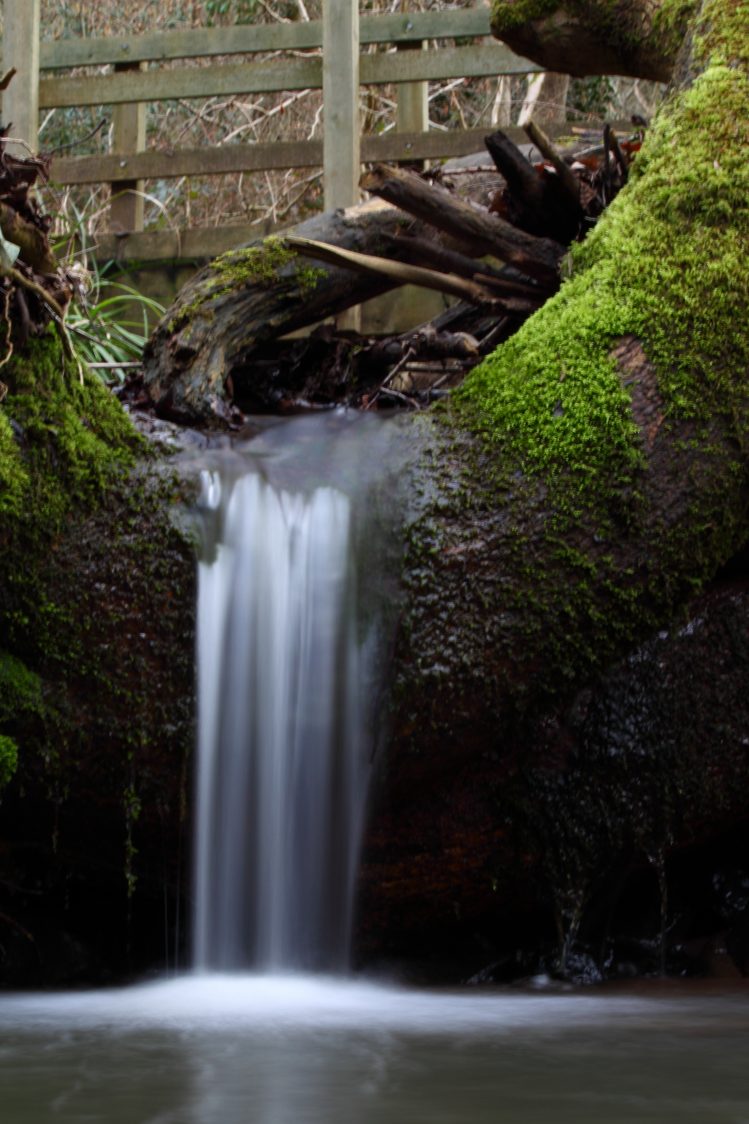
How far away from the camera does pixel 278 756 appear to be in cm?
341

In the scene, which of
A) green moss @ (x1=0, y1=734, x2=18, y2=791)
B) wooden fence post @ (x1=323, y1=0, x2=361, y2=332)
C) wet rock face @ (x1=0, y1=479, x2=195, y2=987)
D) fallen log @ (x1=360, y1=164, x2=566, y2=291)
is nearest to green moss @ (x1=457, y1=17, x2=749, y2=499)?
fallen log @ (x1=360, y1=164, x2=566, y2=291)

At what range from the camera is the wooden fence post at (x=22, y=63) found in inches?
260

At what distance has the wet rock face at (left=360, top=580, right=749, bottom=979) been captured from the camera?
11.3ft

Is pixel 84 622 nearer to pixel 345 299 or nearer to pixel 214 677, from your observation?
pixel 214 677

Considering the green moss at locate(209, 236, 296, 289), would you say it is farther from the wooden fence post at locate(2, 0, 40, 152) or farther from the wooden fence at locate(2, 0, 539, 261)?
the wooden fence post at locate(2, 0, 40, 152)

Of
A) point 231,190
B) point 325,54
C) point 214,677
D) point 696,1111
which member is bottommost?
point 696,1111

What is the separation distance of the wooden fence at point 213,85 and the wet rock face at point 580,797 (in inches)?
146

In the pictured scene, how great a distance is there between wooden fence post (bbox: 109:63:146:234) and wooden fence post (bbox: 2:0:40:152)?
0.50m

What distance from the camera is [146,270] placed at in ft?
22.4

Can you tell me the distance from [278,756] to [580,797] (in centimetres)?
83

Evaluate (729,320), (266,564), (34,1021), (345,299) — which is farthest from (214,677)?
(345,299)

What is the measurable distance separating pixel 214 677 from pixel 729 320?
5.58 feet

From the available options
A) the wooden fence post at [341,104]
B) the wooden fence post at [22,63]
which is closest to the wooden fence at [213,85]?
the wooden fence post at [22,63]

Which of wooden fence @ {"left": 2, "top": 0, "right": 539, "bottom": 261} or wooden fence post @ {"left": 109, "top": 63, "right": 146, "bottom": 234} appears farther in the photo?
wooden fence post @ {"left": 109, "top": 63, "right": 146, "bottom": 234}
